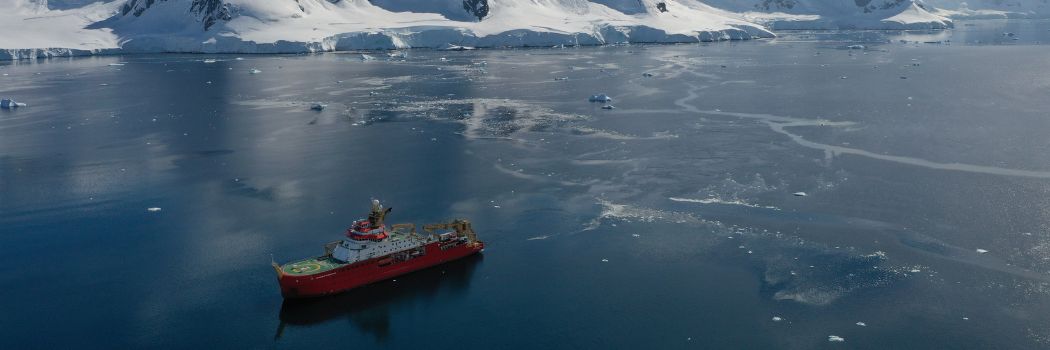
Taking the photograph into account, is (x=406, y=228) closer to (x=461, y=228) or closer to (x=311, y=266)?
(x=461, y=228)

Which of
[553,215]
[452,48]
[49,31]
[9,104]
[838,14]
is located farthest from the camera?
[838,14]

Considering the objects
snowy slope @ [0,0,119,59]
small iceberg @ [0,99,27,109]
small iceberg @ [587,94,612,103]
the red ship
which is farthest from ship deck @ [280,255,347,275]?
snowy slope @ [0,0,119,59]

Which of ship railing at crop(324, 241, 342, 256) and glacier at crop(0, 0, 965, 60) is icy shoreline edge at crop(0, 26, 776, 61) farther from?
ship railing at crop(324, 241, 342, 256)

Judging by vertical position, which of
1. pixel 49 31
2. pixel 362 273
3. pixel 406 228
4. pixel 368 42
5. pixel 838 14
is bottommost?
pixel 362 273

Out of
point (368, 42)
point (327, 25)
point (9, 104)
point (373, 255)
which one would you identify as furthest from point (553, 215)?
point (327, 25)

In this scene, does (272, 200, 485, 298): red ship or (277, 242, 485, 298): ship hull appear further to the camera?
(272, 200, 485, 298): red ship

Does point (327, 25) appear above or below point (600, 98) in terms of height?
above

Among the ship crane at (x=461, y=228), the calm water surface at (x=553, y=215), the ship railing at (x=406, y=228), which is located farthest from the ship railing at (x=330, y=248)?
the ship crane at (x=461, y=228)
